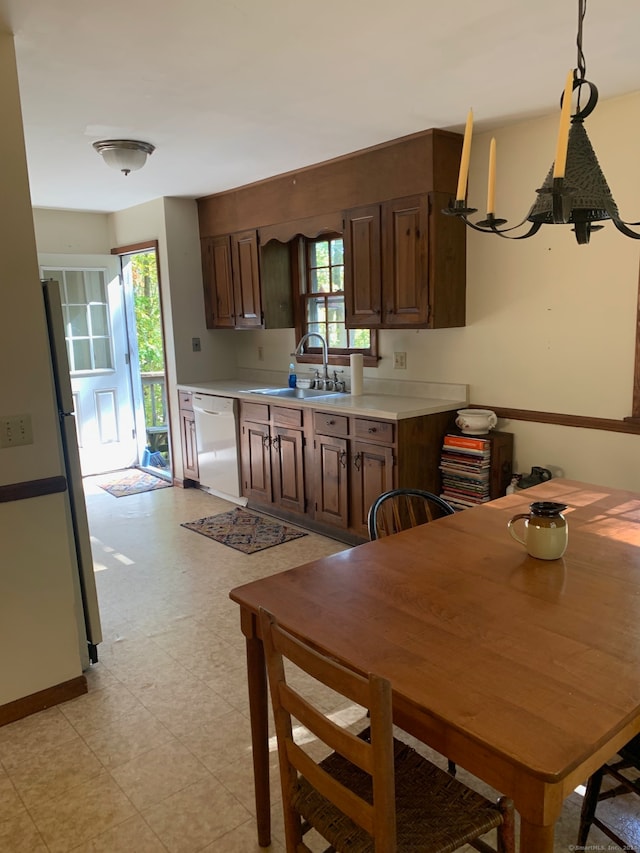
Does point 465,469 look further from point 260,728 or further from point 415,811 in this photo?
point 415,811

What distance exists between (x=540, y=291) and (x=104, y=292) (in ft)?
14.1

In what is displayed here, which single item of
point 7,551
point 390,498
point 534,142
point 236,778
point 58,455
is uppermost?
point 534,142

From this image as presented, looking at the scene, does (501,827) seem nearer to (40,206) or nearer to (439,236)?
(439,236)

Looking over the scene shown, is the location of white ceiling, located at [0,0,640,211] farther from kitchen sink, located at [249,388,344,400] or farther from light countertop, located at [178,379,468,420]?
kitchen sink, located at [249,388,344,400]

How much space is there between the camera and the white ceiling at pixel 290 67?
2.12 metres

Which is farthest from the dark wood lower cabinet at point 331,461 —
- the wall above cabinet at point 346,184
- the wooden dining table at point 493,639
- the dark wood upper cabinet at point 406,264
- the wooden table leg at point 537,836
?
the wooden table leg at point 537,836

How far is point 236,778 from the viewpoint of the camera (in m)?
2.10

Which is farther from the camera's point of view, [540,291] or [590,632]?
[540,291]

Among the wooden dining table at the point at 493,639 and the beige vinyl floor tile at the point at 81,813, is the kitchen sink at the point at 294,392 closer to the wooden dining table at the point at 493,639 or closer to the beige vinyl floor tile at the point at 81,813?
the wooden dining table at the point at 493,639

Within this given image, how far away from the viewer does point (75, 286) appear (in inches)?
235

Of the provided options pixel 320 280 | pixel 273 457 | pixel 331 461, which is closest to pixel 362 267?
pixel 320 280

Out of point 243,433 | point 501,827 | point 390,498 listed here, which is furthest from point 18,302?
point 243,433

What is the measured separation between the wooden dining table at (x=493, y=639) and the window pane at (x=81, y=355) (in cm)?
475

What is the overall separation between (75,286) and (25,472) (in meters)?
4.04
